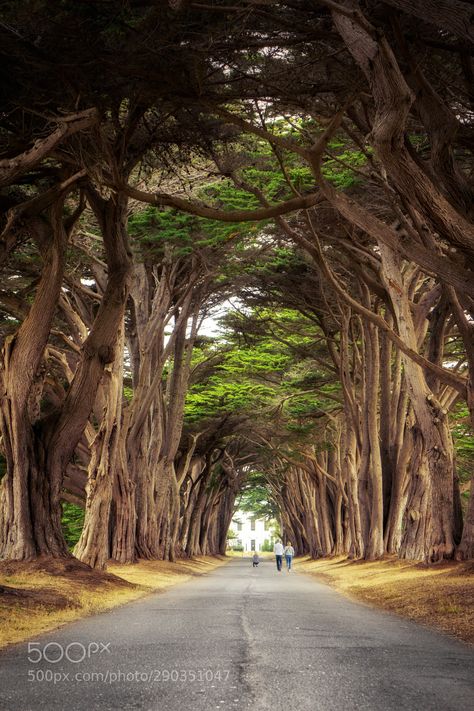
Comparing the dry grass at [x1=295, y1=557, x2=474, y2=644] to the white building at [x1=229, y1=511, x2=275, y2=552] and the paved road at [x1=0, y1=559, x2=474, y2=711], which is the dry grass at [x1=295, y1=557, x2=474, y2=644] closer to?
the paved road at [x1=0, y1=559, x2=474, y2=711]

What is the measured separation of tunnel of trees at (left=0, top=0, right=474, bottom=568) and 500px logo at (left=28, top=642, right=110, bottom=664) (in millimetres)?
5267

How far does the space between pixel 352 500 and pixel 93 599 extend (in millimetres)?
20625

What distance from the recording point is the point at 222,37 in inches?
362

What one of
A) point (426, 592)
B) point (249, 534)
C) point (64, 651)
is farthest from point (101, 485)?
point (249, 534)

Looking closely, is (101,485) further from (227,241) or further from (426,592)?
(426,592)

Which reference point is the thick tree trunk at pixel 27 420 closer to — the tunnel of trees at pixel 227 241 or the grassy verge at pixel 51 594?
the tunnel of trees at pixel 227 241

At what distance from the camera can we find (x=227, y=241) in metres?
18.7

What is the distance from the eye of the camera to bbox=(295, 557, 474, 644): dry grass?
929 cm

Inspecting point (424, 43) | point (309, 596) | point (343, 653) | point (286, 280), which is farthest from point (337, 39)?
point (286, 280)

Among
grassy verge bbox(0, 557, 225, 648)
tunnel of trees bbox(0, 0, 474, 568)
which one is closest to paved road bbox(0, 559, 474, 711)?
grassy verge bbox(0, 557, 225, 648)

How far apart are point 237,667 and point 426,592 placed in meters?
6.91

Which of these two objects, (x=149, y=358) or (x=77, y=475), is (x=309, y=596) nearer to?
(x=149, y=358)

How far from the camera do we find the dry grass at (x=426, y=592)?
366 inches

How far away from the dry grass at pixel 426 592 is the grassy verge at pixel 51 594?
422 centimetres
